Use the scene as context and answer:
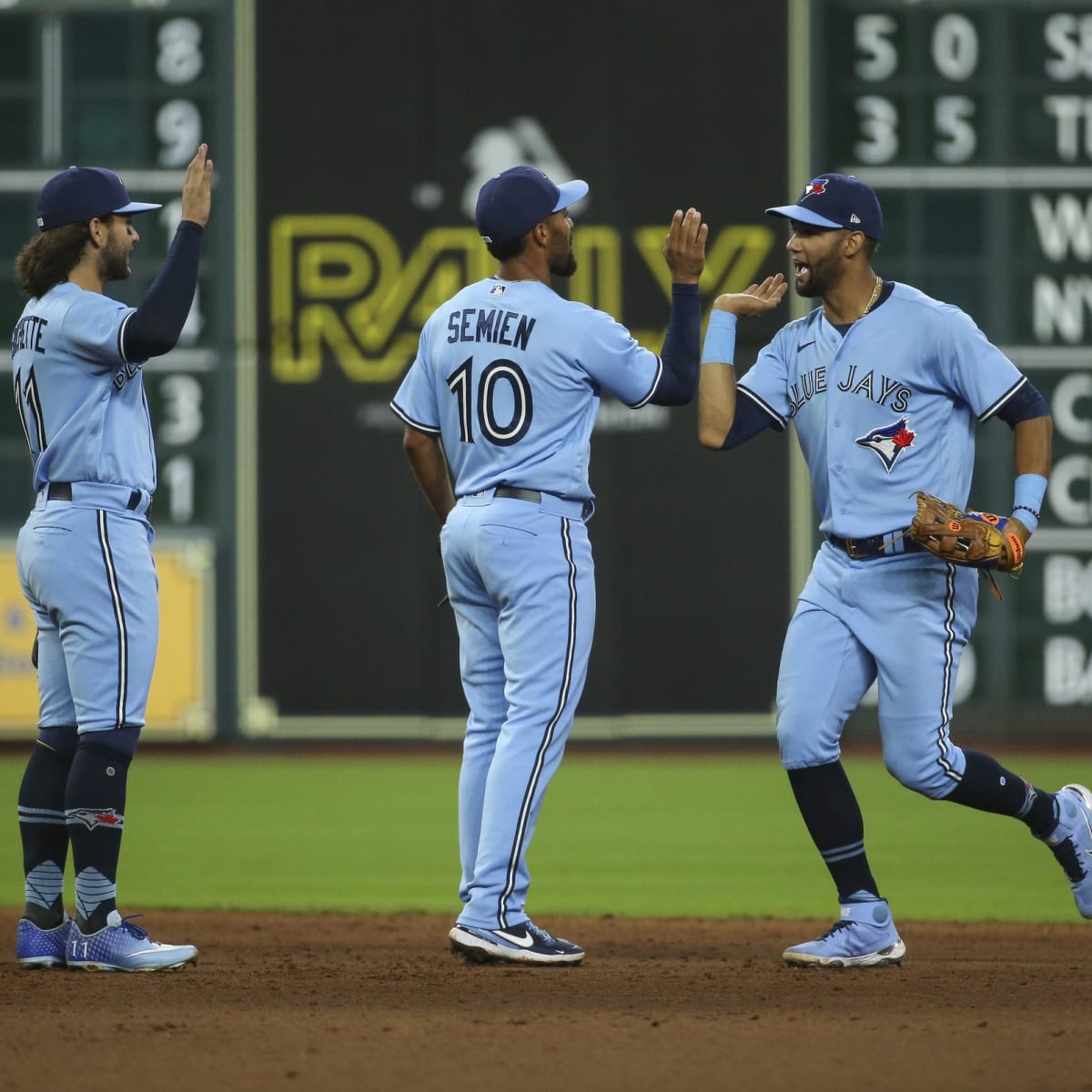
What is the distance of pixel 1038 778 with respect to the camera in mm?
9203

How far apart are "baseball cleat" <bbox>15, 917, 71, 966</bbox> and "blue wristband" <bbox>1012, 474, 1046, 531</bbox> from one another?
98.3 inches

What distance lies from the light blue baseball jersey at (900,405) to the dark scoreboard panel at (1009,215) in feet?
20.4

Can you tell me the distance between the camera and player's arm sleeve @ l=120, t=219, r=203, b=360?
4.27 m

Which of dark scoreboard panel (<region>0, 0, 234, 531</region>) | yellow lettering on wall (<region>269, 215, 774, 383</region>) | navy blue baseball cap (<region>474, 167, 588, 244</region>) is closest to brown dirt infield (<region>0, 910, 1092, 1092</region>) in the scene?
navy blue baseball cap (<region>474, 167, 588, 244</region>)

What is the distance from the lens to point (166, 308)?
428 cm

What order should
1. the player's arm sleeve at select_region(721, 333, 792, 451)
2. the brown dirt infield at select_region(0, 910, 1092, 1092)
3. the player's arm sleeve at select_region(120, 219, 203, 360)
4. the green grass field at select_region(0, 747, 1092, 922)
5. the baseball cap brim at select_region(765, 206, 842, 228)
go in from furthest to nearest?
the green grass field at select_region(0, 747, 1092, 922) < the player's arm sleeve at select_region(721, 333, 792, 451) < the baseball cap brim at select_region(765, 206, 842, 228) < the player's arm sleeve at select_region(120, 219, 203, 360) < the brown dirt infield at select_region(0, 910, 1092, 1092)

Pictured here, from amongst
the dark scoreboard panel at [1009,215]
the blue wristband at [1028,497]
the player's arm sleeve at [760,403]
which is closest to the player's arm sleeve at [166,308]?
the player's arm sleeve at [760,403]

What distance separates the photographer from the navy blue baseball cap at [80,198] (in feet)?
14.7

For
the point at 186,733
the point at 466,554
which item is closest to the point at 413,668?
the point at 186,733

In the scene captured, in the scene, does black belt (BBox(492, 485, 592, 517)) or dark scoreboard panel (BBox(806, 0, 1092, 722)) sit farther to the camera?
dark scoreboard panel (BBox(806, 0, 1092, 722))

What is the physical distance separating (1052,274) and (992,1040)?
7691mm

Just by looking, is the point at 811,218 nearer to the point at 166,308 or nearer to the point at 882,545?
the point at 882,545

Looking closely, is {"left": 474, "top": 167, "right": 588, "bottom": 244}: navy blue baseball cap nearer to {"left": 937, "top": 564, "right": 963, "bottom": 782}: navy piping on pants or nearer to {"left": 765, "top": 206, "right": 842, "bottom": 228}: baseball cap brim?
{"left": 765, "top": 206, "right": 842, "bottom": 228}: baseball cap brim

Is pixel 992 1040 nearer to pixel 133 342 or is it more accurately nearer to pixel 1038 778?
pixel 133 342
